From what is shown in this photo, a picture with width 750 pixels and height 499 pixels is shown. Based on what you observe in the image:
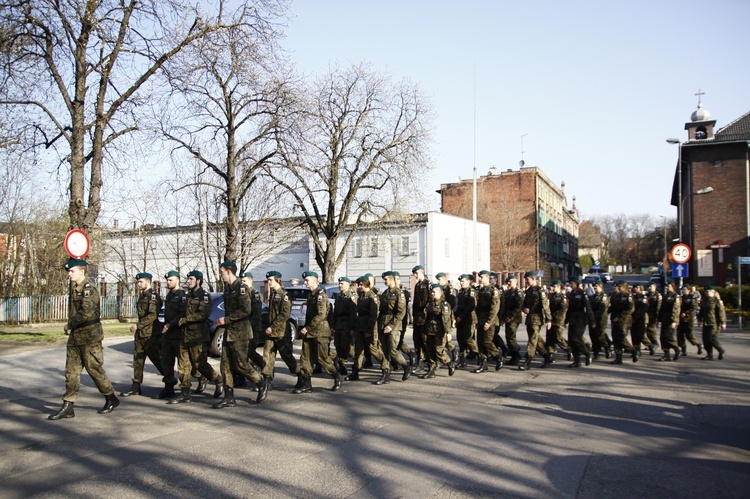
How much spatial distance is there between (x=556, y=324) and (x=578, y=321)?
45 cm

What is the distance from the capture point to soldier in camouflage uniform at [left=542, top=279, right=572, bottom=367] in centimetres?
1302

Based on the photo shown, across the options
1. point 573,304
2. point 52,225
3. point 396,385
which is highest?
point 52,225

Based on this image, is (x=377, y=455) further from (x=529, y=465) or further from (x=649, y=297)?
(x=649, y=297)

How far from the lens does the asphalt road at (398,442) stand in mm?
5152

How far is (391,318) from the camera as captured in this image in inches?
444

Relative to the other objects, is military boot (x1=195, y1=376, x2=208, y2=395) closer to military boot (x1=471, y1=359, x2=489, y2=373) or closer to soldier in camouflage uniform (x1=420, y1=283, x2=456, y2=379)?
soldier in camouflage uniform (x1=420, y1=283, x2=456, y2=379)

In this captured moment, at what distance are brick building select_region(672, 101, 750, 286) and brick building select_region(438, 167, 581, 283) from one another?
15.6 metres

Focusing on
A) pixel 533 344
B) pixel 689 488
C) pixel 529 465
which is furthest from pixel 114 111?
pixel 689 488

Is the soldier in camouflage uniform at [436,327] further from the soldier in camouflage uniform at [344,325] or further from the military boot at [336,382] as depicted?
the military boot at [336,382]

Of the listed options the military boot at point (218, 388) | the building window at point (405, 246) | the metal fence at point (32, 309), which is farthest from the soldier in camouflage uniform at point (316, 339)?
the building window at point (405, 246)

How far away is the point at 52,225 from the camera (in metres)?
30.3

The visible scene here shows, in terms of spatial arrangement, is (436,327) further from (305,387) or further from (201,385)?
(201,385)

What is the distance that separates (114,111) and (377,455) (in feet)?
46.9

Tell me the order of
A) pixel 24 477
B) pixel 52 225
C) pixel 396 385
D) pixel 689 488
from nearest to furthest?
pixel 689 488
pixel 24 477
pixel 396 385
pixel 52 225
